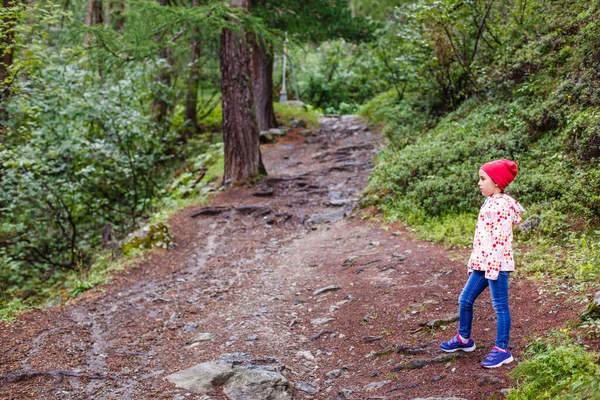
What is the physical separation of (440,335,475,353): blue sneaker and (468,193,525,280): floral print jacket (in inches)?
23.9

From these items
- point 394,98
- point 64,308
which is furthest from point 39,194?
point 394,98

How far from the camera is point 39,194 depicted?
9.58m

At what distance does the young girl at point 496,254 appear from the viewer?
355 centimetres

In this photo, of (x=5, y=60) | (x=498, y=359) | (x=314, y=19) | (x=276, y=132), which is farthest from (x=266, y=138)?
(x=498, y=359)

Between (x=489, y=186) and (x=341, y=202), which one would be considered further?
(x=341, y=202)

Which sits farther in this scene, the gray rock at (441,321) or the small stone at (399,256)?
the small stone at (399,256)

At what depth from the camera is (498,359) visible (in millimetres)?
3529

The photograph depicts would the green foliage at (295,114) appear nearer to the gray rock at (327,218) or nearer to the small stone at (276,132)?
the small stone at (276,132)

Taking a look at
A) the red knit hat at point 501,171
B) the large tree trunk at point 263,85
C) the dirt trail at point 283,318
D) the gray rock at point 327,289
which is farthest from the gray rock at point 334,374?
the large tree trunk at point 263,85

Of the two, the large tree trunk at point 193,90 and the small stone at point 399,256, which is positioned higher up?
the large tree trunk at point 193,90

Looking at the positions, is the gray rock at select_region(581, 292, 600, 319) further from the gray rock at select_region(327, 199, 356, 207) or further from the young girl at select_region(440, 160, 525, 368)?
the gray rock at select_region(327, 199, 356, 207)

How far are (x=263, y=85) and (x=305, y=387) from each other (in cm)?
1311

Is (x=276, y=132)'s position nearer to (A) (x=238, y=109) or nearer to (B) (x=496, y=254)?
(A) (x=238, y=109)

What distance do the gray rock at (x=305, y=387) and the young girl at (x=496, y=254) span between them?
51.1 inches
